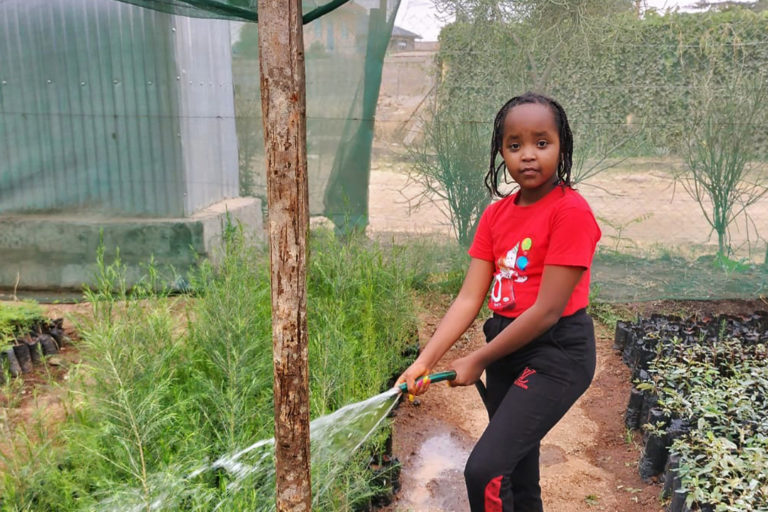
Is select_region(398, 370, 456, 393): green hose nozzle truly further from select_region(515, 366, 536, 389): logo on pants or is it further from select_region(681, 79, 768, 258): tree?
select_region(681, 79, 768, 258): tree

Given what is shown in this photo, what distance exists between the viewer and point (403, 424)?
12.5 ft

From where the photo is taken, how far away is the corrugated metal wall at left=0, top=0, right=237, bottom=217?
568cm

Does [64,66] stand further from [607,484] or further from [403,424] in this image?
[607,484]

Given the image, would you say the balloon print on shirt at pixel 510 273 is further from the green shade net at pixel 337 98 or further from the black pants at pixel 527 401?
the green shade net at pixel 337 98

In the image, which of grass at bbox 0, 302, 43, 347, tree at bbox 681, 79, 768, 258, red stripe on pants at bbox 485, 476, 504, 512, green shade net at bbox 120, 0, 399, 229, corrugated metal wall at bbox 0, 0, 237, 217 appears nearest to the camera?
red stripe on pants at bbox 485, 476, 504, 512

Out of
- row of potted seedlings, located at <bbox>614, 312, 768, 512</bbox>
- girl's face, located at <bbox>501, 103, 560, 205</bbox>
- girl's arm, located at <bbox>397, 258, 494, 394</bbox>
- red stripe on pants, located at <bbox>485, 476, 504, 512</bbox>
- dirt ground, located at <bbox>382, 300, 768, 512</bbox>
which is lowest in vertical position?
dirt ground, located at <bbox>382, 300, 768, 512</bbox>

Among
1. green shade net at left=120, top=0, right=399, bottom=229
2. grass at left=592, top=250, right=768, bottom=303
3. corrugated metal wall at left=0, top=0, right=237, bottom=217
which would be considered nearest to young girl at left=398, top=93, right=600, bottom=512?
green shade net at left=120, top=0, right=399, bottom=229

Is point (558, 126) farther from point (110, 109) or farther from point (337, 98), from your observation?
point (110, 109)

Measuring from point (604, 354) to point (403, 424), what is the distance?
78.2 inches

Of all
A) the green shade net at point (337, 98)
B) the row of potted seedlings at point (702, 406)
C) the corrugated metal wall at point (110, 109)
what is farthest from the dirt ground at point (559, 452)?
the corrugated metal wall at point (110, 109)

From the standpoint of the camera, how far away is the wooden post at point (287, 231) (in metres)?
1.55

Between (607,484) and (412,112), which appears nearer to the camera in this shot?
(607,484)

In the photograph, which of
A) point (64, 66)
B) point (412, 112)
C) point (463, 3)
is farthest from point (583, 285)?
point (64, 66)

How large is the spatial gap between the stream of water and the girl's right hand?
42 millimetres
